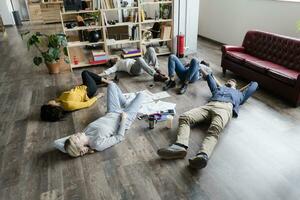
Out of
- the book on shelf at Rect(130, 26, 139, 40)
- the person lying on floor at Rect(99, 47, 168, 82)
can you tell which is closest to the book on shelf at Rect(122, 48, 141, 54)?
the book on shelf at Rect(130, 26, 139, 40)

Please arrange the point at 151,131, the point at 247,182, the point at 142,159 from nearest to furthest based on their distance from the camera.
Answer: the point at 247,182 → the point at 142,159 → the point at 151,131

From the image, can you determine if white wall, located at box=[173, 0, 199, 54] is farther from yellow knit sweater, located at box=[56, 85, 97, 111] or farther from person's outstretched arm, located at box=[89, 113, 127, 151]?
person's outstretched arm, located at box=[89, 113, 127, 151]

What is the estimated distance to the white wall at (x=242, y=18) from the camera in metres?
4.34

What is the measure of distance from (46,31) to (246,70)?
7438mm

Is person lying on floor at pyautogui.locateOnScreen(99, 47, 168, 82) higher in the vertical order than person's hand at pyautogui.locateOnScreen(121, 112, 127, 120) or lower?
higher

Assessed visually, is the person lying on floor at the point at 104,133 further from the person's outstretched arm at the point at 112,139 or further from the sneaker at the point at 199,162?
the sneaker at the point at 199,162

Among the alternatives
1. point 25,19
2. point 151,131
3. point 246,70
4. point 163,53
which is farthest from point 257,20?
point 25,19

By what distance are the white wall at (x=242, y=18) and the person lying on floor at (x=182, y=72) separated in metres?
1.98

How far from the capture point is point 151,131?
9.39 feet

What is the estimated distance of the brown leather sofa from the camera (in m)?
3.31

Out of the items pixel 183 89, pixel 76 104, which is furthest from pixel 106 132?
pixel 183 89

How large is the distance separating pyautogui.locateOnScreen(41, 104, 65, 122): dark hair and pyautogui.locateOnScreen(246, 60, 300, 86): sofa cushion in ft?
9.84

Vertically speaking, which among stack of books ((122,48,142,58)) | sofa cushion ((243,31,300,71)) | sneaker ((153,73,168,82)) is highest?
sofa cushion ((243,31,300,71))

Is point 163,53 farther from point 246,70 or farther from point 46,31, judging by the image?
point 46,31
